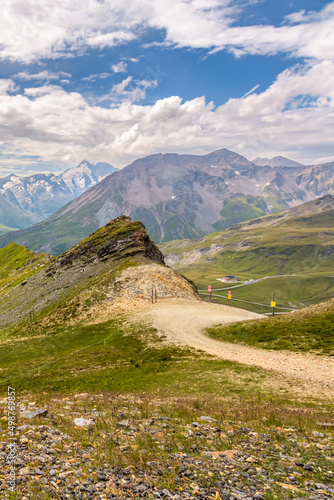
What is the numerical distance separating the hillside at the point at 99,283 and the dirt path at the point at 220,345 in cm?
847

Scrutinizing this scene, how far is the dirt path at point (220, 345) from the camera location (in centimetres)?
2795

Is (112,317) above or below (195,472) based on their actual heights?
below

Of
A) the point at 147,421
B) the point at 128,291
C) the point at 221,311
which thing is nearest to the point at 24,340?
the point at 128,291

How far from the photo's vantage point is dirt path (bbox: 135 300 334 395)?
28.0 metres

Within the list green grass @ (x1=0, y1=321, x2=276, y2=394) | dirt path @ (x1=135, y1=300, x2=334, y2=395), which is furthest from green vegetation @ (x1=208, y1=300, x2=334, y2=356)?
green grass @ (x1=0, y1=321, x2=276, y2=394)

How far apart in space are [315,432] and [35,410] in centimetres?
1652

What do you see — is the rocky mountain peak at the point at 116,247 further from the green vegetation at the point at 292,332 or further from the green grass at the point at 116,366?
the green vegetation at the point at 292,332

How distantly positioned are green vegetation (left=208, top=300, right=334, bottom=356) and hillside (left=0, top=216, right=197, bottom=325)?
24.6m

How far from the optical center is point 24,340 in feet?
189

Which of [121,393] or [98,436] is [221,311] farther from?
[98,436]

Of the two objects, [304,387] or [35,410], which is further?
[304,387]

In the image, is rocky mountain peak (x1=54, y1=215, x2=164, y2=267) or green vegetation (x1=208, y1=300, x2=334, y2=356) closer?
green vegetation (x1=208, y1=300, x2=334, y2=356)

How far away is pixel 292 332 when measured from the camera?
40000 millimetres

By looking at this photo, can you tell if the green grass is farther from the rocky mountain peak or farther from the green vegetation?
the rocky mountain peak
